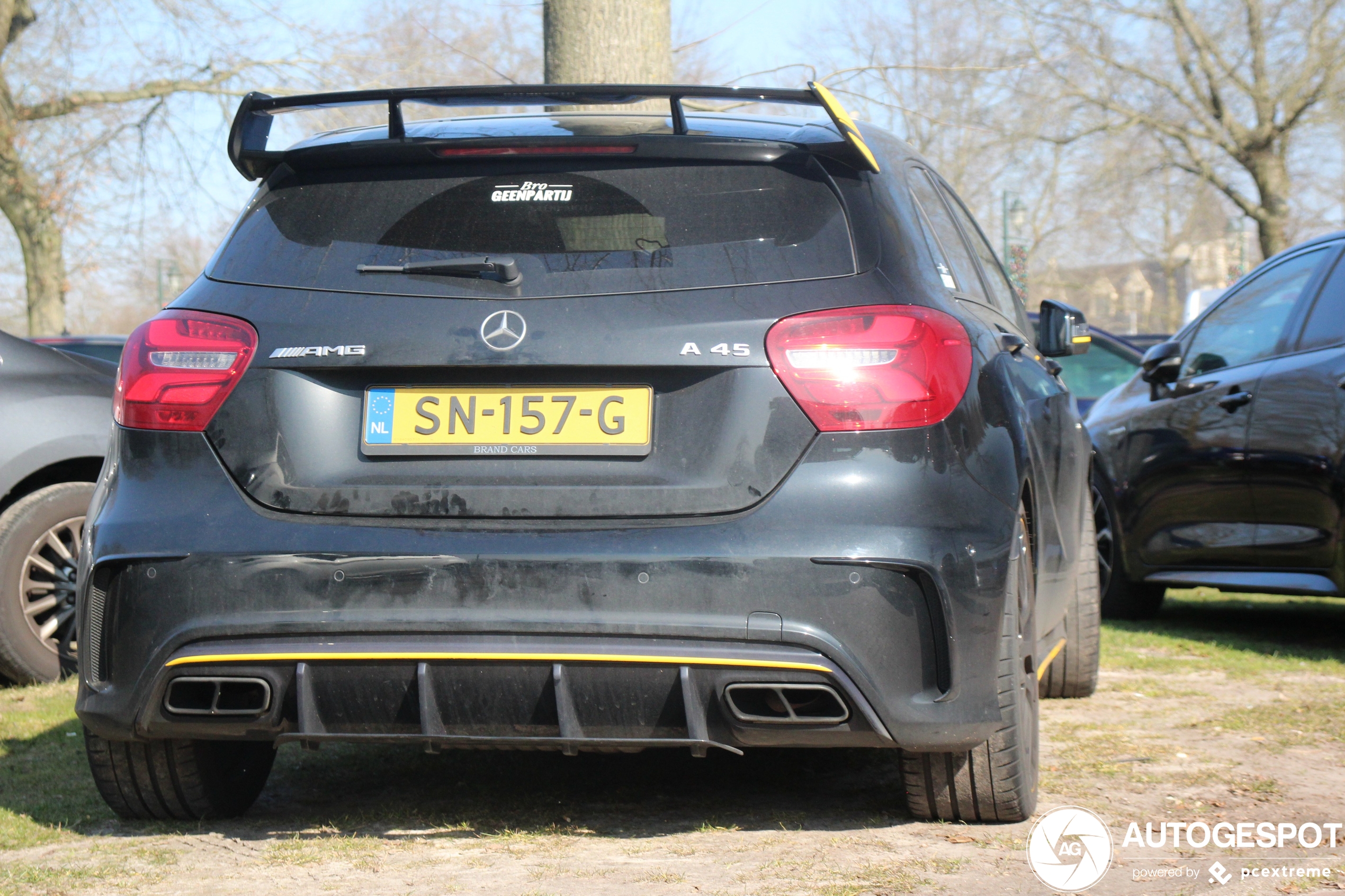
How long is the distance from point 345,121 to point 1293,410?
1071 cm

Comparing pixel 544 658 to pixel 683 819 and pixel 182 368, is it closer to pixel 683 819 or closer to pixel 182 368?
pixel 683 819

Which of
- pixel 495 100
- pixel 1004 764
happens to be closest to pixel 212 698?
pixel 495 100

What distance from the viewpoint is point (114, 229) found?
907 inches

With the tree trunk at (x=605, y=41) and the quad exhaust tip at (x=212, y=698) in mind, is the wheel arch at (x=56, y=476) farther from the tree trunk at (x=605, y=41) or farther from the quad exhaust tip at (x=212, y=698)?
the quad exhaust tip at (x=212, y=698)

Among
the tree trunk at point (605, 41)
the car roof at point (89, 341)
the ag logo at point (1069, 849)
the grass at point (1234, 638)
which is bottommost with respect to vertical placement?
the grass at point (1234, 638)

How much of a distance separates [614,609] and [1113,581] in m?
5.28

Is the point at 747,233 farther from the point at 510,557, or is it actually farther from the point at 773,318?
the point at 510,557

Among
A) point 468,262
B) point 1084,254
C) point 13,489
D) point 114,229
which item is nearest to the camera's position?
point 468,262

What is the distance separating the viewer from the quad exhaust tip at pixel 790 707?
3.07 metres

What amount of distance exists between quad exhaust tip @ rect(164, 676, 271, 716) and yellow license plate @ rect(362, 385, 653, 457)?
576mm

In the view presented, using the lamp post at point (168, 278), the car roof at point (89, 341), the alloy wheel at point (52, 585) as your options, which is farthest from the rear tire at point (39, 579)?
the lamp post at point (168, 278)

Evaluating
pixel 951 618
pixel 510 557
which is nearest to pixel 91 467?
pixel 510 557

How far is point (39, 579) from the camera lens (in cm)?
607

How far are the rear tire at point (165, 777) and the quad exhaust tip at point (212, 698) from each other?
0.36 metres
